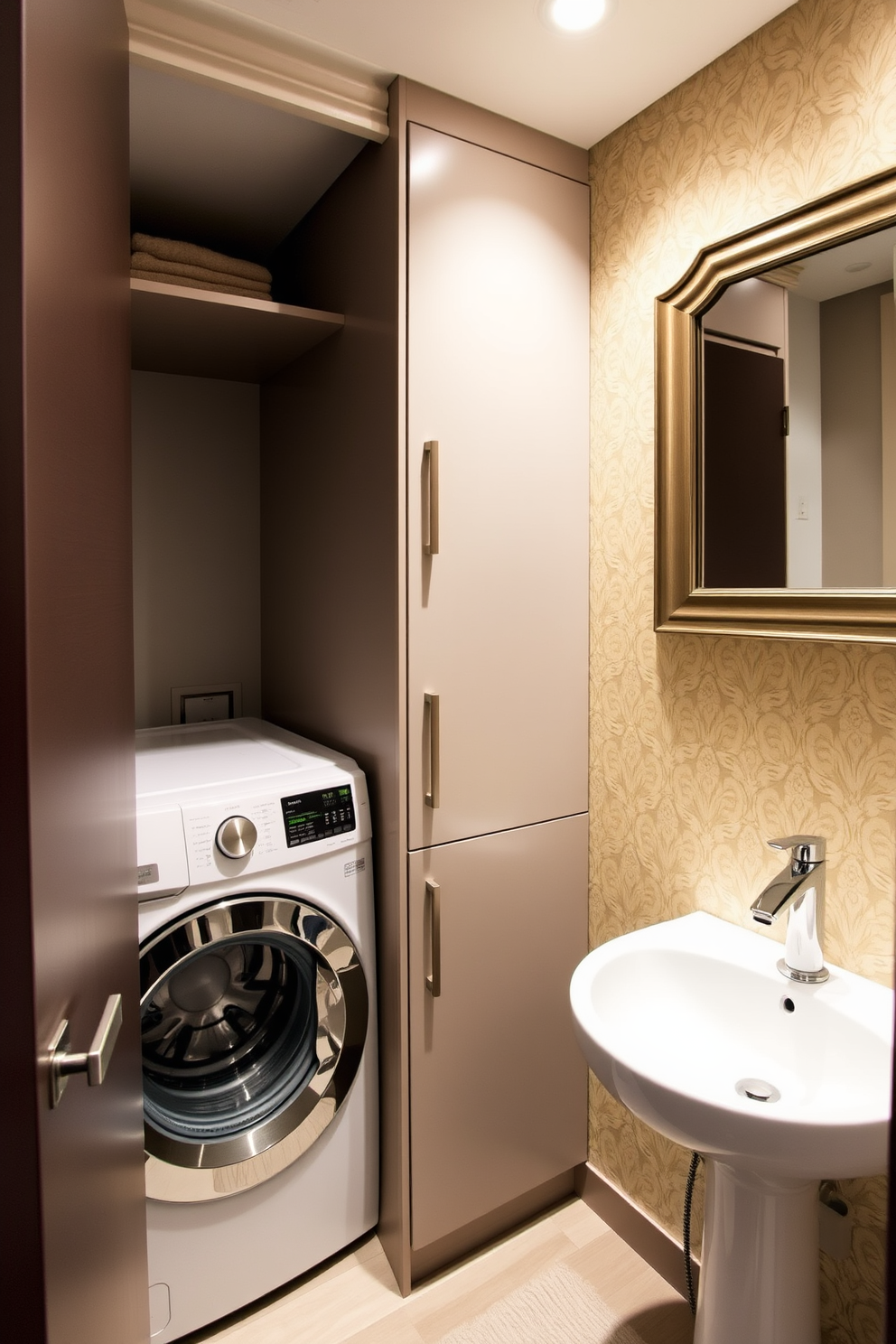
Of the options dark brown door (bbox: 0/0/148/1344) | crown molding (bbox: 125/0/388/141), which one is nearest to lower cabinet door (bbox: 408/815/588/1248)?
dark brown door (bbox: 0/0/148/1344)

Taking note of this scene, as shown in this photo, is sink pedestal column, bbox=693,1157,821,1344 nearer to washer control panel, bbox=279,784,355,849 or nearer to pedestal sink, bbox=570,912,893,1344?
pedestal sink, bbox=570,912,893,1344

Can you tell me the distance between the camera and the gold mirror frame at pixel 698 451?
1.19m

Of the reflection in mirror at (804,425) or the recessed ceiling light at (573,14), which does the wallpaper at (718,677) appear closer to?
the reflection in mirror at (804,425)

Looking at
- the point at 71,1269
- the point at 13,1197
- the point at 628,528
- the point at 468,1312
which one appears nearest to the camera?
the point at 13,1197

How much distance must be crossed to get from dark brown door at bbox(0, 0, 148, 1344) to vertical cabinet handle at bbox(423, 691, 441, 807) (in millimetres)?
640

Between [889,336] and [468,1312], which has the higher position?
[889,336]

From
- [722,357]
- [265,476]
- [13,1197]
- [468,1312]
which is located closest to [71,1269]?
[13,1197]

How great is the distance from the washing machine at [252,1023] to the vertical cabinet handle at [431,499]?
50 cm

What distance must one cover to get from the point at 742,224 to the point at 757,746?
94 cm

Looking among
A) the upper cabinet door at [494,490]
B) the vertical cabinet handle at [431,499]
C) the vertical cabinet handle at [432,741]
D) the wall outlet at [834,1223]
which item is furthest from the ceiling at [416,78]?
the wall outlet at [834,1223]

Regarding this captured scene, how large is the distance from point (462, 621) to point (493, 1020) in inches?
34.2

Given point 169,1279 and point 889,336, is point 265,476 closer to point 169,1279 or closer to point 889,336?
point 889,336

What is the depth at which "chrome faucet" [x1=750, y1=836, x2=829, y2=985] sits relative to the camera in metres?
1.26

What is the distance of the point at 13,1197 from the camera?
590mm
